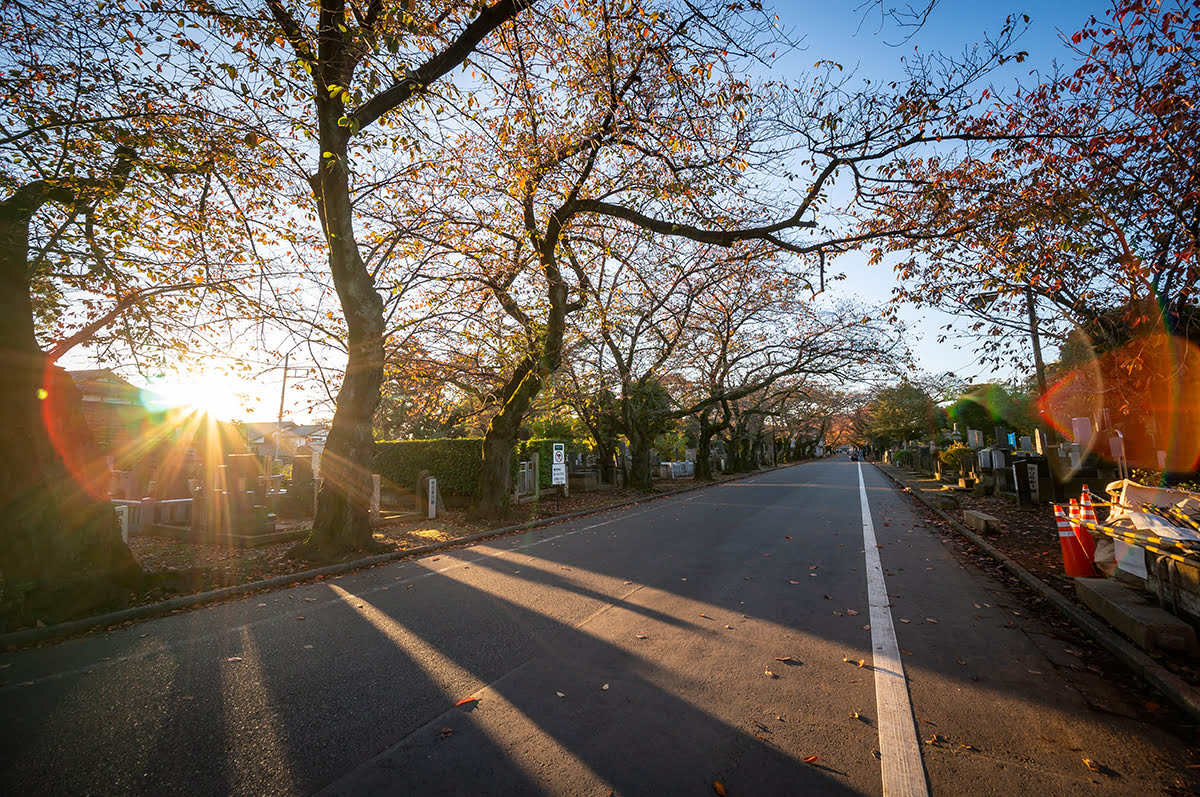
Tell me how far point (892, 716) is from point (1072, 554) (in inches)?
181

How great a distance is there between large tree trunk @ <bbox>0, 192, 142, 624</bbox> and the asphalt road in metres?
0.90

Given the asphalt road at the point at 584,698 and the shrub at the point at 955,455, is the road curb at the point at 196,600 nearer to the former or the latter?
the asphalt road at the point at 584,698

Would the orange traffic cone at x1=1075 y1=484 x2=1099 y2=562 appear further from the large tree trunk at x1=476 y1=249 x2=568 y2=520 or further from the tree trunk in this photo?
the tree trunk

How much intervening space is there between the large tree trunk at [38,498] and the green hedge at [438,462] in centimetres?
969

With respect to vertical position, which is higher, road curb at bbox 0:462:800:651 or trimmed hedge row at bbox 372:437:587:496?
trimmed hedge row at bbox 372:437:587:496

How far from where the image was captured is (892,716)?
3.23m

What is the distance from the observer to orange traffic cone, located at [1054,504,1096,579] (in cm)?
597

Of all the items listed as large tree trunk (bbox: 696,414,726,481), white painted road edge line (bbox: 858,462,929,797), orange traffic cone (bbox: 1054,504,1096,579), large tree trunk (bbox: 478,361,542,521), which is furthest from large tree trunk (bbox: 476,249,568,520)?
large tree trunk (bbox: 696,414,726,481)

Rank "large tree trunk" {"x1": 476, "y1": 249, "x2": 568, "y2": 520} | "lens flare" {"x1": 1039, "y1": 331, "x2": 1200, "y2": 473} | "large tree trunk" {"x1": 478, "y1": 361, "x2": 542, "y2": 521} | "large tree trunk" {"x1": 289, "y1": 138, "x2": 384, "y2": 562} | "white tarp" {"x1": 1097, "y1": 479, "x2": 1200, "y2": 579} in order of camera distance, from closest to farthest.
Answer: "white tarp" {"x1": 1097, "y1": 479, "x2": 1200, "y2": 579} → "large tree trunk" {"x1": 289, "y1": 138, "x2": 384, "y2": 562} → "lens flare" {"x1": 1039, "y1": 331, "x2": 1200, "y2": 473} → "large tree trunk" {"x1": 476, "y1": 249, "x2": 568, "y2": 520} → "large tree trunk" {"x1": 478, "y1": 361, "x2": 542, "y2": 521}

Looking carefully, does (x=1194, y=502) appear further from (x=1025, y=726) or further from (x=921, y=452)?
(x=921, y=452)

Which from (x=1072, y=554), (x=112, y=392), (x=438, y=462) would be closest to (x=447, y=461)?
(x=438, y=462)

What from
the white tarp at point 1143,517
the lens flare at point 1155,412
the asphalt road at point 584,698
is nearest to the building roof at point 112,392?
the asphalt road at point 584,698

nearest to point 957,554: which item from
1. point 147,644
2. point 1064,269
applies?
point 1064,269

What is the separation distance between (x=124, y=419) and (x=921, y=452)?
45973mm
